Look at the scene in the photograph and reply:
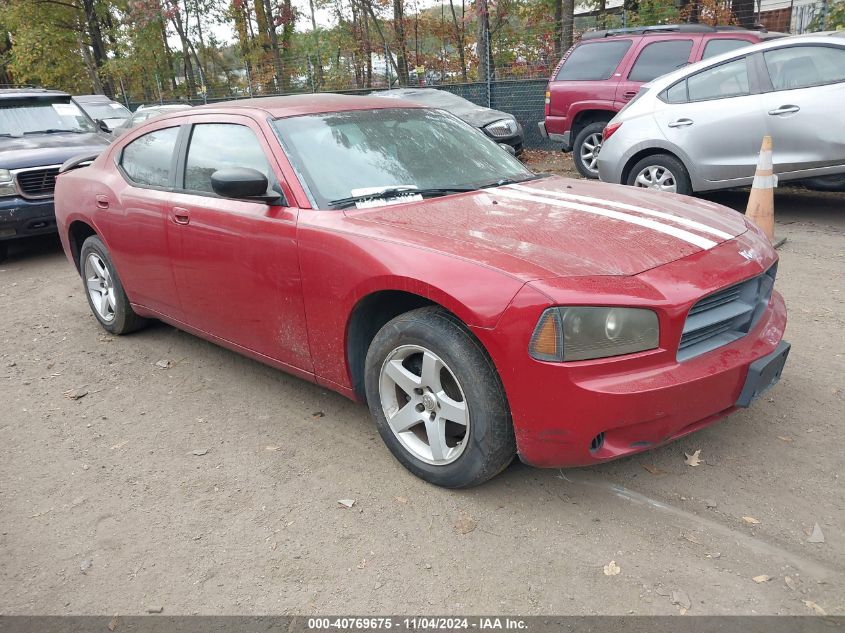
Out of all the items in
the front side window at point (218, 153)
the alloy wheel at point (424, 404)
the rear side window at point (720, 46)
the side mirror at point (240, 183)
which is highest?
the rear side window at point (720, 46)

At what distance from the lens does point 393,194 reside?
353 centimetres

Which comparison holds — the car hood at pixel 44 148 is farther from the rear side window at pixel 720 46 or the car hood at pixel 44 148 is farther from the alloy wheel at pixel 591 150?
the rear side window at pixel 720 46

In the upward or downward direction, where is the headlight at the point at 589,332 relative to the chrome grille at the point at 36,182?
downward

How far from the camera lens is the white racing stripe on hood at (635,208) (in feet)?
10.5

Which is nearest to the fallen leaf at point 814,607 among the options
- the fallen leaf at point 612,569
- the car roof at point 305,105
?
the fallen leaf at point 612,569

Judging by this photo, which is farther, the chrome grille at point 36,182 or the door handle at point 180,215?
the chrome grille at point 36,182

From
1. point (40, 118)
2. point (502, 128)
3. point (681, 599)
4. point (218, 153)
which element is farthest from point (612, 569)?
point (502, 128)

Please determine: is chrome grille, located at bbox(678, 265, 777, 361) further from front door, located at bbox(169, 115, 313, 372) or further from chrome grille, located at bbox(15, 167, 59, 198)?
chrome grille, located at bbox(15, 167, 59, 198)

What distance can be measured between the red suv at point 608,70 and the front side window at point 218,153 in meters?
6.84

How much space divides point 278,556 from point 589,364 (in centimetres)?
140

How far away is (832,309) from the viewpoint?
491 cm

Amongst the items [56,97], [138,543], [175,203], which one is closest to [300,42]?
[56,97]

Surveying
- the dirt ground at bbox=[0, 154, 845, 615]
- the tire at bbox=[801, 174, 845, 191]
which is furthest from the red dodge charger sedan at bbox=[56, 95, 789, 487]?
the tire at bbox=[801, 174, 845, 191]

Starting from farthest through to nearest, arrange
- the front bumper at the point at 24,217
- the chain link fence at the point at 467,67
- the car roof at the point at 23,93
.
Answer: the chain link fence at the point at 467,67
the car roof at the point at 23,93
the front bumper at the point at 24,217
